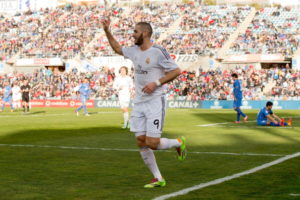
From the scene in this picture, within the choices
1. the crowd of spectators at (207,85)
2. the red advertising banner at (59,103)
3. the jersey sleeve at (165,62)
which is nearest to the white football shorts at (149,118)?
the jersey sleeve at (165,62)

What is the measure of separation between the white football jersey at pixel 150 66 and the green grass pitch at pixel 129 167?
51.8 inches

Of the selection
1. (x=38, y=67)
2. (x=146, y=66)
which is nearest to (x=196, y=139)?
(x=146, y=66)

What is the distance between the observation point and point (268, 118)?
21.8 metres

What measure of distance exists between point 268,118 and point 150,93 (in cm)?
1451

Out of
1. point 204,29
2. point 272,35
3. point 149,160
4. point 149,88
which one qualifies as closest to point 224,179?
point 149,160

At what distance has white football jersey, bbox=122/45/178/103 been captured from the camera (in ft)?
26.5

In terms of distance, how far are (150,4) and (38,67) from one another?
50.9 ft

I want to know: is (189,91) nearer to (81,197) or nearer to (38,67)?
(38,67)

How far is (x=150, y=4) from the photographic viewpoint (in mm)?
69750

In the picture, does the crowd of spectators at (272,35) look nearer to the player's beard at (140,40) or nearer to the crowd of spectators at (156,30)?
the crowd of spectators at (156,30)

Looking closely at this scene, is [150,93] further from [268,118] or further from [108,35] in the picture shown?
[268,118]

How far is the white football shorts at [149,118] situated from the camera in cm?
804

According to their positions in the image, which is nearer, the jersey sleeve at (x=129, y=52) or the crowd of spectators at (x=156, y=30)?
the jersey sleeve at (x=129, y=52)

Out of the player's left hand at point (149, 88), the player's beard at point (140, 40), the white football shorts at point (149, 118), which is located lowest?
the white football shorts at point (149, 118)
